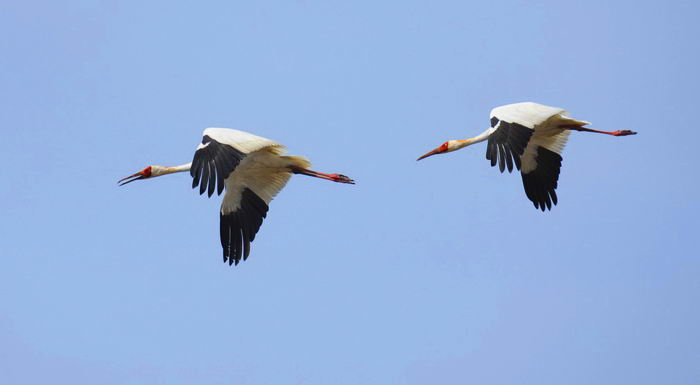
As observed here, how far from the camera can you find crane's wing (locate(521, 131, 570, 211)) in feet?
86.6

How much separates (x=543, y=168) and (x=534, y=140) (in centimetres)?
54

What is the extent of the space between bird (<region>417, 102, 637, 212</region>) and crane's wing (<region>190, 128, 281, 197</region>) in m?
4.00

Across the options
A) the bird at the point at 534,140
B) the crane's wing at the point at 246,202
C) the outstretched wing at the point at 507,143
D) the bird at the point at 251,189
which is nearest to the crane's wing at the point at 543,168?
the bird at the point at 534,140

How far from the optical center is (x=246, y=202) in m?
25.4

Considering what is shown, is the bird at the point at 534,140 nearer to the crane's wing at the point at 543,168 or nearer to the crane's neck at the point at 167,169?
the crane's wing at the point at 543,168

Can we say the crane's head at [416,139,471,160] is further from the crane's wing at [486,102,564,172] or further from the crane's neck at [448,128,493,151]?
the crane's wing at [486,102,564,172]

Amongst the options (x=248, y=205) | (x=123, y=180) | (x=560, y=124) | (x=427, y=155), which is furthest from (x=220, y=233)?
(x=560, y=124)

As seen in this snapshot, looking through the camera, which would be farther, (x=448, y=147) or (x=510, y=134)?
(x=448, y=147)

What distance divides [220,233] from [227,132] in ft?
7.77

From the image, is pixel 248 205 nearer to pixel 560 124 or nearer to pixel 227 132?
pixel 227 132

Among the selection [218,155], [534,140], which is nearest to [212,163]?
[218,155]

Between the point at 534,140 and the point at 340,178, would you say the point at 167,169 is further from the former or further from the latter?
the point at 534,140

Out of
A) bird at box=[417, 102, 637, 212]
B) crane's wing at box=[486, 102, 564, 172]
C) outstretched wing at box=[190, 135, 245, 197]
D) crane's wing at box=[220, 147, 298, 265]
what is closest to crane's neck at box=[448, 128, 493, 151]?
bird at box=[417, 102, 637, 212]

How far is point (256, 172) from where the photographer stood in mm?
25266
